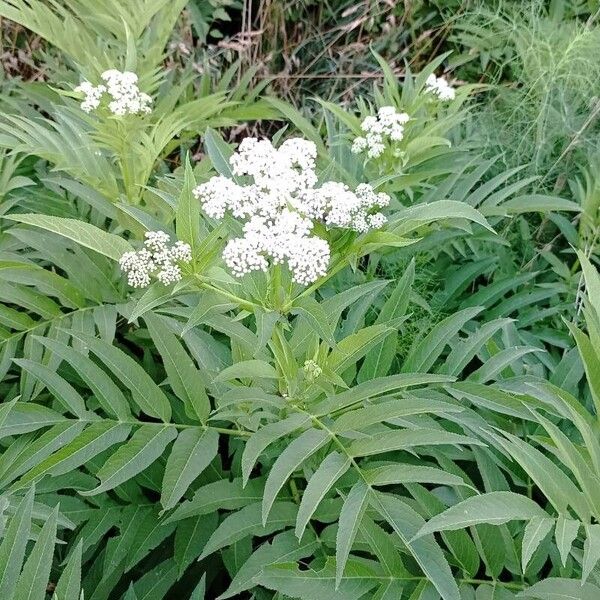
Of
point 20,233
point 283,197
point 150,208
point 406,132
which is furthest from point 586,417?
point 20,233

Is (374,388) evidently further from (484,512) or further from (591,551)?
(591,551)

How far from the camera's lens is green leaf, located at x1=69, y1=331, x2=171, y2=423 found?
1280mm

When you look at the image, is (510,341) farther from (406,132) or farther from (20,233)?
(20,233)

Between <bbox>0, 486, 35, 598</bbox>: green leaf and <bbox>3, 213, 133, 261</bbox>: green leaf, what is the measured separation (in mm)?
377

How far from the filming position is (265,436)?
1.10 meters

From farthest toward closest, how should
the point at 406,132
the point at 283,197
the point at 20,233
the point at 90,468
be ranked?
the point at 406,132
the point at 20,233
the point at 90,468
the point at 283,197

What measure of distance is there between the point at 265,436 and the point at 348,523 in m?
0.21

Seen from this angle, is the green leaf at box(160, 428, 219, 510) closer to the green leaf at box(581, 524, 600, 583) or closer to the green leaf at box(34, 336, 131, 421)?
the green leaf at box(34, 336, 131, 421)

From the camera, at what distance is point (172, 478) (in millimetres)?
1148

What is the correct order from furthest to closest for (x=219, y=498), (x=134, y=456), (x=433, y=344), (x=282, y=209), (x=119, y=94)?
1. (x=119, y=94)
2. (x=433, y=344)
3. (x=219, y=498)
4. (x=134, y=456)
5. (x=282, y=209)

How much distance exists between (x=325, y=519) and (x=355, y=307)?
0.48 meters

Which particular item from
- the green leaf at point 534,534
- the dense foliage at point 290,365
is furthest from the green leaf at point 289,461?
the green leaf at point 534,534

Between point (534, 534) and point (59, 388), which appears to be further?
point (59, 388)

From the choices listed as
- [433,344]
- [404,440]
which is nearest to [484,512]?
[404,440]
